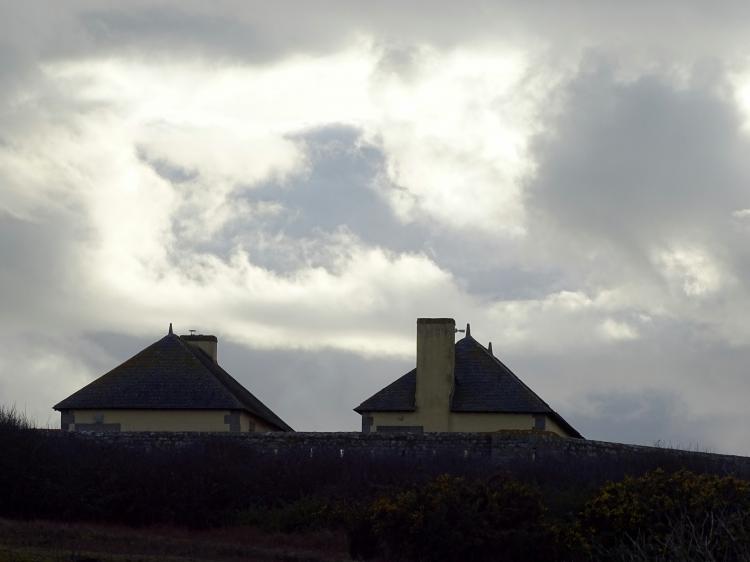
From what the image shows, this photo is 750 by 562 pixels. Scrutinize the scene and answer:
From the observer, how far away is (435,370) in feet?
127

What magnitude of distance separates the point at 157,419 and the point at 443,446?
9918mm

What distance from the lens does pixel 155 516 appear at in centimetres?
3120

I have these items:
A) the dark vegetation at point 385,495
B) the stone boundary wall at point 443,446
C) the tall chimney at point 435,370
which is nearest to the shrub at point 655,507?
the dark vegetation at point 385,495

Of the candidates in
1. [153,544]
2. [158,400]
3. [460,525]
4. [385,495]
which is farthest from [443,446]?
[158,400]

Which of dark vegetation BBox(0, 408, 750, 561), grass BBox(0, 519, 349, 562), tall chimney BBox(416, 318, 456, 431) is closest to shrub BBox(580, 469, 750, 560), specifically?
dark vegetation BBox(0, 408, 750, 561)

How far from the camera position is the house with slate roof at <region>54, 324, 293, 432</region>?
39.1 metres

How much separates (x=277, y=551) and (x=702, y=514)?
7.69 metres

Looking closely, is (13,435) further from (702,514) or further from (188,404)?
(702,514)

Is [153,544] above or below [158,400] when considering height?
below

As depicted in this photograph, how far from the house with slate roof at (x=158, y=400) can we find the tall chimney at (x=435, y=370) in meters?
4.93

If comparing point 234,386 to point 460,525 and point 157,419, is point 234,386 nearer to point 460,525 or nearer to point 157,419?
point 157,419

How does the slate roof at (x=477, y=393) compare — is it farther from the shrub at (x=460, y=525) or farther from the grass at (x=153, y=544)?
the shrub at (x=460, y=525)

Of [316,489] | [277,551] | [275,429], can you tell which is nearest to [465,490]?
[277,551]

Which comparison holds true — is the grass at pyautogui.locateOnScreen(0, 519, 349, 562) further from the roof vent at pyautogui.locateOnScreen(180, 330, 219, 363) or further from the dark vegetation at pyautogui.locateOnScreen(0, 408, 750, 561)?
the roof vent at pyautogui.locateOnScreen(180, 330, 219, 363)
